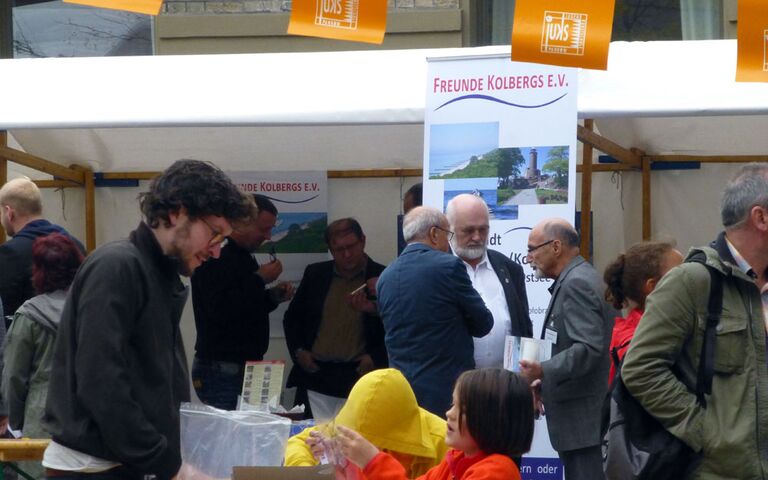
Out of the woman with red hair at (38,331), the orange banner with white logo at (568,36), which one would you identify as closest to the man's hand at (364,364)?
the woman with red hair at (38,331)

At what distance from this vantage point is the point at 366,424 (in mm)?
3443

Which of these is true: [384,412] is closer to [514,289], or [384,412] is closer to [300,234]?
[514,289]

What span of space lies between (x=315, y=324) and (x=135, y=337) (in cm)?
351

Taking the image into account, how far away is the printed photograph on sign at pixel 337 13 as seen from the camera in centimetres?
488

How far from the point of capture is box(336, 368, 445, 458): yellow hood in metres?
3.43

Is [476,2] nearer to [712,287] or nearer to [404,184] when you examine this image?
[404,184]

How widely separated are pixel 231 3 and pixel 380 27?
4151mm

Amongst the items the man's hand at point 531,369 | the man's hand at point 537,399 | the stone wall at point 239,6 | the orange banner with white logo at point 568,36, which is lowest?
the man's hand at point 537,399

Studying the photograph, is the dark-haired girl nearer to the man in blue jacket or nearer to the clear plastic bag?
the man in blue jacket

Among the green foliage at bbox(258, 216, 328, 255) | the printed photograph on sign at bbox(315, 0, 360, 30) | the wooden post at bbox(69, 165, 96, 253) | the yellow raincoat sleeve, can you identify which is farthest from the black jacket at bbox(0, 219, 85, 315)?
the yellow raincoat sleeve

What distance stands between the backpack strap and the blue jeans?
3319mm

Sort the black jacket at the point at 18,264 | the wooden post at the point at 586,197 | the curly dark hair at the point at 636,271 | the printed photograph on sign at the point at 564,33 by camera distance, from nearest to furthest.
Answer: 1. the printed photograph on sign at the point at 564,33
2. the curly dark hair at the point at 636,271
3. the black jacket at the point at 18,264
4. the wooden post at the point at 586,197

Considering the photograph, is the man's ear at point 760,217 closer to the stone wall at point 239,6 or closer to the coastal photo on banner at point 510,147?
the coastal photo on banner at point 510,147

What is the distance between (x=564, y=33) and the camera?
15.6 ft
